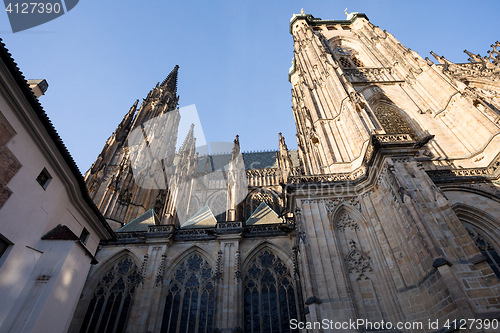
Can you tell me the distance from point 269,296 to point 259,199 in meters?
10.3

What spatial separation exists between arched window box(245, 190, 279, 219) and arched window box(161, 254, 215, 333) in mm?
8262

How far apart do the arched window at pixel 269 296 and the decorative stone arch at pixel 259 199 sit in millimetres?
7803

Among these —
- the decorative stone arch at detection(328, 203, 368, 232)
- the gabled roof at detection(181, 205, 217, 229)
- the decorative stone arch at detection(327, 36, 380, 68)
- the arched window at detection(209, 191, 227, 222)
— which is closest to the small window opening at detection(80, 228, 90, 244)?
the gabled roof at detection(181, 205, 217, 229)

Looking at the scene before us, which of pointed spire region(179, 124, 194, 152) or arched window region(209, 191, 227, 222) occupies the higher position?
pointed spire region(179, 124, 194, 152)

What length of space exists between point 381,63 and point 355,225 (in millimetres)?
16660

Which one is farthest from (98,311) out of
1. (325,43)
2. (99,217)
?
(325,43)

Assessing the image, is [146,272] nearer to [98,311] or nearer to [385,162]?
[98,311]

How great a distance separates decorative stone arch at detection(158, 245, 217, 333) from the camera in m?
11.8

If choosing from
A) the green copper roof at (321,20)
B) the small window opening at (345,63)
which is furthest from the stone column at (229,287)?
the green copper roof at (321,20)

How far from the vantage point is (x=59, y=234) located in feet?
28.1

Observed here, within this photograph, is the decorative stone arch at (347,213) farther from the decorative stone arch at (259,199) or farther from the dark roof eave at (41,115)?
the decorative stone arch at (259,199)

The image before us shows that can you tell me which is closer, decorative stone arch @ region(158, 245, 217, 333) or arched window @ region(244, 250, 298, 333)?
arched window @ region(244, 250, 298, 333)

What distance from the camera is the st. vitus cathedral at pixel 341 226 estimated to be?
823 centimetres

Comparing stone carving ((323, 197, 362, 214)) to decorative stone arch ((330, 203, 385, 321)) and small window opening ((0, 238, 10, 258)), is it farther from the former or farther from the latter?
small window opening ((0, 238, 10, 258))
